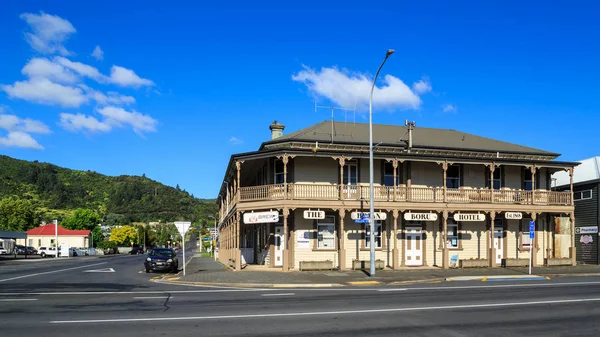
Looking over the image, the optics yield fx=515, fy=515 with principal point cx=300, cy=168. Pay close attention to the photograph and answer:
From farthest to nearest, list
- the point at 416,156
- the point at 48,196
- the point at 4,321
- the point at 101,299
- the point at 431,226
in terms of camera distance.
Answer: the point at 48,196 → the point at 431,226 → the point at 416,156 → the point at 101,299 → the point at 4,321

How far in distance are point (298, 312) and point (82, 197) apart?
178 metres

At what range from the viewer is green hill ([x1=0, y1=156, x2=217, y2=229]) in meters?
156

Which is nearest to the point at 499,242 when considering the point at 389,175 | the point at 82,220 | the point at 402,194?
the point at 402,194

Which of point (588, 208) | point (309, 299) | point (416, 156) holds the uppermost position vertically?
point (416, 156)

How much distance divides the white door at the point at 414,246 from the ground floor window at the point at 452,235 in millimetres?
1938

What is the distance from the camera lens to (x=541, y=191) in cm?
3272

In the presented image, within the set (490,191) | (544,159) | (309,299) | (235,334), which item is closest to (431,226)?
(490,191)

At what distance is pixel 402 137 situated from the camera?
115ft

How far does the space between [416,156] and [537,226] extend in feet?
35.8

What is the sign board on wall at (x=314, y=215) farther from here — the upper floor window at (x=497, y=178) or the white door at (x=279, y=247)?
the upper floor window at (x=497, y=178)

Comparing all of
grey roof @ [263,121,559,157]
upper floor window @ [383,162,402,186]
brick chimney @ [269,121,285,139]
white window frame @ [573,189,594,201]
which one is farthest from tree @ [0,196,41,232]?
white window frame @ [573,189,594,201]

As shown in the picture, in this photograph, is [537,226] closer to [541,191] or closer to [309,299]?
[541,191]

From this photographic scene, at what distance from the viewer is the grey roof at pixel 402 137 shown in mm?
32719

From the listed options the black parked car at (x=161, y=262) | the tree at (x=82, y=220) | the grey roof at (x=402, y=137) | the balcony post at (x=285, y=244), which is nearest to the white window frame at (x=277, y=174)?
the grey roof at (x=402, y=137)
